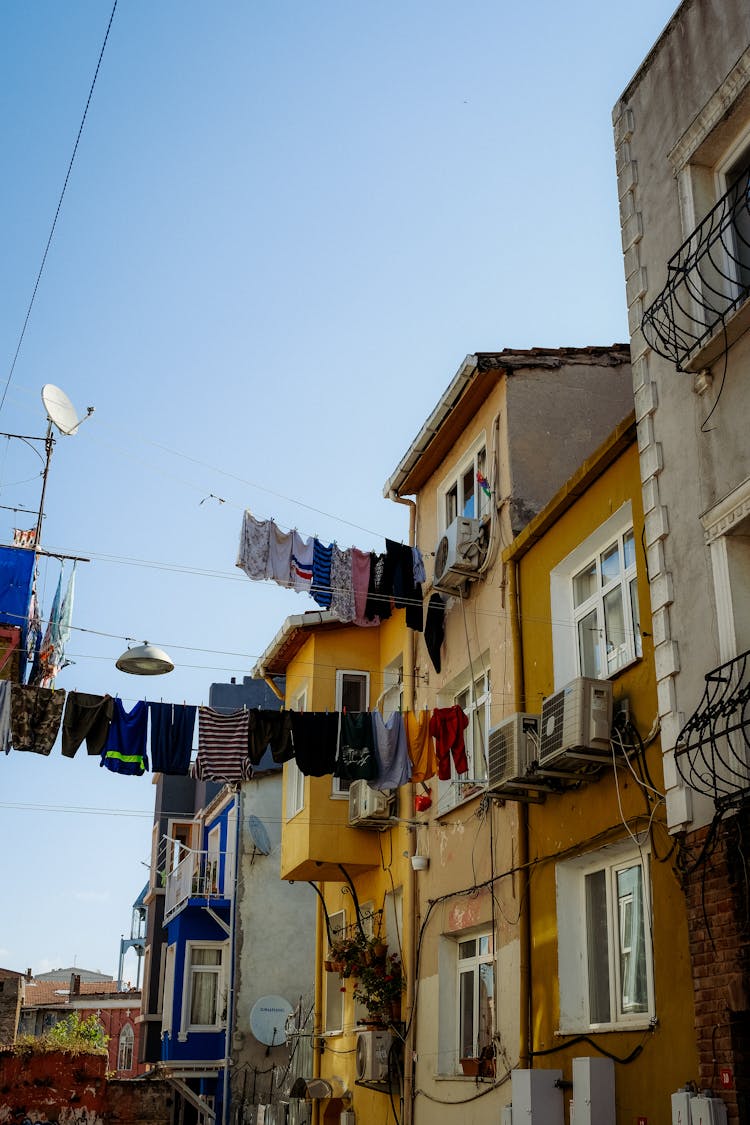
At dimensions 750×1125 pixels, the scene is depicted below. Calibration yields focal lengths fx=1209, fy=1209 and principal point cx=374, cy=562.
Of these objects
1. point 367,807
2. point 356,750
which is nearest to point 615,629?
point 356,750

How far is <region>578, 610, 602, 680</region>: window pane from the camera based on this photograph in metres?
12.1

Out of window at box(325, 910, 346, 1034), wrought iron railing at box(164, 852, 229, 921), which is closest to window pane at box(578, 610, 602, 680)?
window at box(325, 910, 346, 1034)

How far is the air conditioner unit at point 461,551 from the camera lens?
14797 millimetres

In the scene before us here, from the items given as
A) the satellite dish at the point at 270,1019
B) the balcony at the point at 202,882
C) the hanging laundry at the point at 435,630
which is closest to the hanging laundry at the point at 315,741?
the hanging laundry at the point at 435,630

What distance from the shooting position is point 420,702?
1653 cm

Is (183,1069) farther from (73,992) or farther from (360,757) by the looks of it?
(73,992)

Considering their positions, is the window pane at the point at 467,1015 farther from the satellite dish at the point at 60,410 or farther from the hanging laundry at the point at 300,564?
the satellite dish at the point at 60,410

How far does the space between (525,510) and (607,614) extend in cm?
278

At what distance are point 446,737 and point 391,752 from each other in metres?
0.79

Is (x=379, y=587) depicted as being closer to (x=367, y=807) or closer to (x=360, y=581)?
(x=360, y=581)

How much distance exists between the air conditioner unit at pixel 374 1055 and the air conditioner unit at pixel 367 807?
110 inches

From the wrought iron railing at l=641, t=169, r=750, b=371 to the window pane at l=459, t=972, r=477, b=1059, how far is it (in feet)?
25.5

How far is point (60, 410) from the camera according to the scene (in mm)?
15906

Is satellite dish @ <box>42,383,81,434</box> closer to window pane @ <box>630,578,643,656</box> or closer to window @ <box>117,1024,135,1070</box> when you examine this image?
window pane @ <box>630,578,643,656</box>
